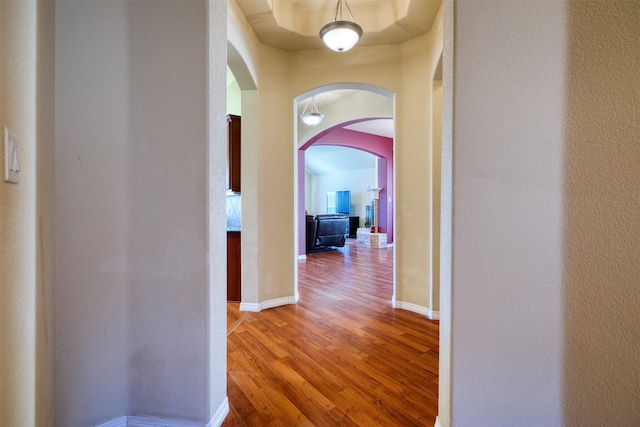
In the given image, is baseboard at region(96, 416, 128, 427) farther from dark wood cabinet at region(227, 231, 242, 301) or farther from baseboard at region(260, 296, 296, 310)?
dark wood cabinet at region(227, 231, 242, 301)

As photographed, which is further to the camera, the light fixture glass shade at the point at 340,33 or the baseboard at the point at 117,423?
the light fixture glass shade at the point at 340,33

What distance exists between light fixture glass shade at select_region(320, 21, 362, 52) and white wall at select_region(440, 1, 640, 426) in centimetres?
154

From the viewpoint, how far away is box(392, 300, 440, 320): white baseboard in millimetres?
2817

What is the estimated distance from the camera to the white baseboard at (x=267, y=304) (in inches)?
120

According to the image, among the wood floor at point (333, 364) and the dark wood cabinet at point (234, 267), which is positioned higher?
the dark wood cabinet at point (234, 267)

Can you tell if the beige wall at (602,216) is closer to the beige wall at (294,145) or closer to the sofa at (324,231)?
the beige wall at (294,145)

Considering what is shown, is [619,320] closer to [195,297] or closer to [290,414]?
[290,414]

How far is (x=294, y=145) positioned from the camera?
130 inches

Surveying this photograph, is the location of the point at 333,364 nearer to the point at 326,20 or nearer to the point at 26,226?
the point at 26,226

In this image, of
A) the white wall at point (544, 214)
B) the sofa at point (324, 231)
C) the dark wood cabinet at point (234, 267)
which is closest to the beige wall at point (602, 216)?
the white wall at point (544, 214)

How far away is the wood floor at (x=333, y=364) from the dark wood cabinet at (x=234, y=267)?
14 centimetres

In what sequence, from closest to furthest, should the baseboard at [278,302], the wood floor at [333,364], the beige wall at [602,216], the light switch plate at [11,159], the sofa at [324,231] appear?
the light switch plate at [11,159]
the beige wall at [602,216]
the wood floor at [333,364]
the baseboard at [278,302]
the sofa at [324,231]

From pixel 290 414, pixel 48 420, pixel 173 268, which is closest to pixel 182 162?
pixel 173 268

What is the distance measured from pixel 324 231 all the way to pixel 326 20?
5.21 m
